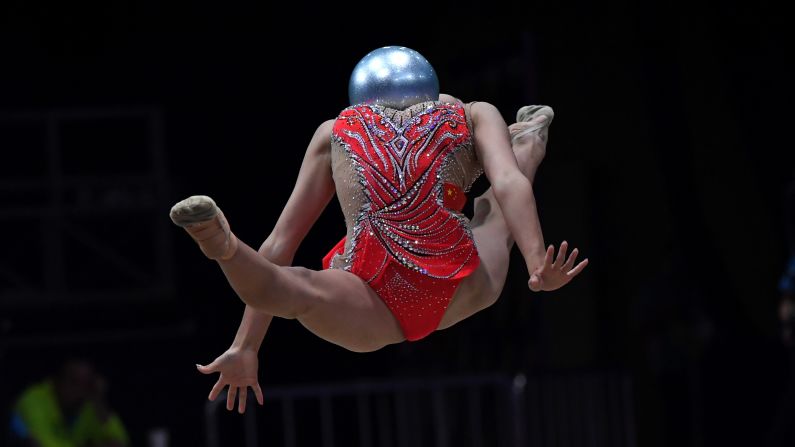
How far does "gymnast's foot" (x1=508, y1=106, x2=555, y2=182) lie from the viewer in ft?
11.7

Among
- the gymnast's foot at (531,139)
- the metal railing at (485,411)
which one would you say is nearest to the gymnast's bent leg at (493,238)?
the gymnast's foot at (531,139)

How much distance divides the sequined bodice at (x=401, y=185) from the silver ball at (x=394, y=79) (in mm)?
24

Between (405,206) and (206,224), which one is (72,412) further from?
(206,224)

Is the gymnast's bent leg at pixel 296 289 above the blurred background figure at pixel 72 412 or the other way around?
above

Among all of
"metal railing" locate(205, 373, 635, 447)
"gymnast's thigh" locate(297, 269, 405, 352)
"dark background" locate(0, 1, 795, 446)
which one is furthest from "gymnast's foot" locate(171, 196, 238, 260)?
"dark background" locate(0, 1, 795, 446)

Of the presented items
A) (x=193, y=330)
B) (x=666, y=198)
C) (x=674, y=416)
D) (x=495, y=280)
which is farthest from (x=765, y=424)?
(x=495, y=280)

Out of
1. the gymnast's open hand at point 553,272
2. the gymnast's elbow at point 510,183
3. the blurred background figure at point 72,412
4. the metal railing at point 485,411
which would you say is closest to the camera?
the gymnast's open hand at point 553,272

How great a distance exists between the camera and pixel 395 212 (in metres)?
3.40

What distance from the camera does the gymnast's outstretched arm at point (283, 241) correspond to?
136 inches

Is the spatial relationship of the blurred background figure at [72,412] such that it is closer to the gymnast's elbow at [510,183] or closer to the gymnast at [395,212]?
the gymnast at [395,212]

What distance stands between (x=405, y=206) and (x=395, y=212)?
0.03m

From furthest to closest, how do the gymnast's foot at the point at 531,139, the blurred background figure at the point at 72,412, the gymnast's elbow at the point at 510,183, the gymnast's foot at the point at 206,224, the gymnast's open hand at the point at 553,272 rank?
the blurred background figure at the point at 72,412 → the gymnast's foot at the point at 531,139 → the gymnast's elbow at the point at 510,183 → the gymnast's open hand at the point at 553,272 → the gymnast's foot at the point at 206,224

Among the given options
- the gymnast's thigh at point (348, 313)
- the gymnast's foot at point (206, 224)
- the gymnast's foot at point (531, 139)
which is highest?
the gymnast's foot at point (531, 139)

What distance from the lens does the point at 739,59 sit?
6613 mm
